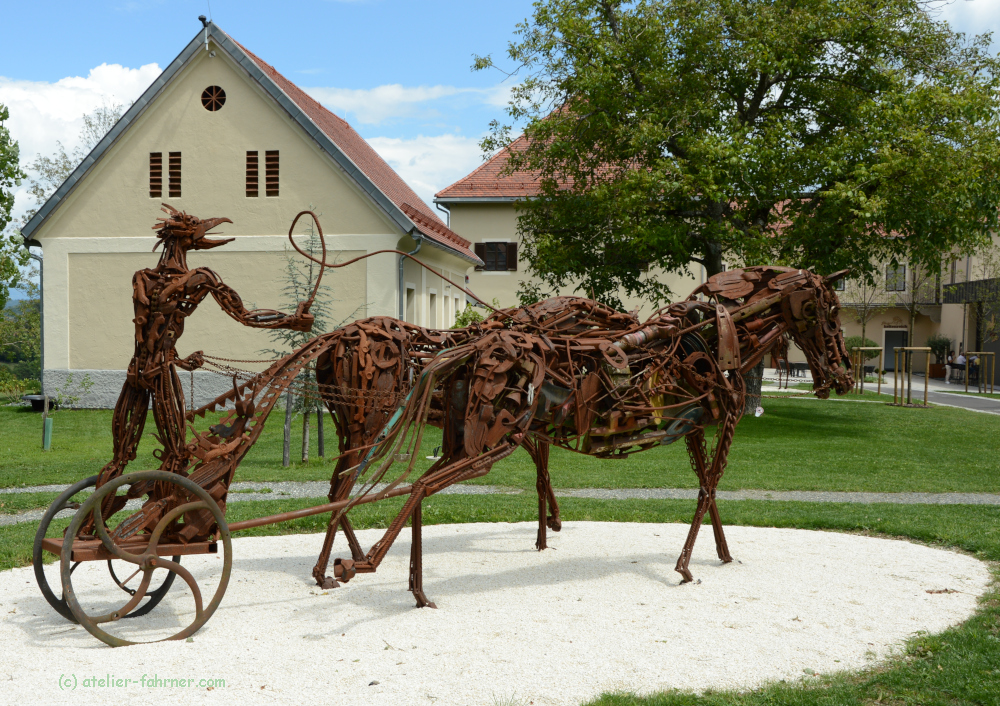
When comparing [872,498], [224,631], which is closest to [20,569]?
[224,631]

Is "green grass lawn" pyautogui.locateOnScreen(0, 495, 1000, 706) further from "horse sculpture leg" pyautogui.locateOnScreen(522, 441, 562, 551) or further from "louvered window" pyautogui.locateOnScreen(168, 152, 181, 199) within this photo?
"louvered window" pyautogui.locateOnScreen(168, 152, 181, 199)

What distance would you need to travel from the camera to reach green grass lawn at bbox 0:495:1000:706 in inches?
171

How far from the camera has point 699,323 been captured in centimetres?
637

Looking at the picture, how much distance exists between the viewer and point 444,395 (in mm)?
5758

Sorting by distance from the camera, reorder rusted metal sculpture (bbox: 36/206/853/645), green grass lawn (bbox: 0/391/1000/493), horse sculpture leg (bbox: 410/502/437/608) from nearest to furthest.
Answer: rusted metal sculpture (bbox: 36/206/853/645) → horse sculpture leg (bbox: 410/502/437/608) → green grass lawn (bbox: 0/391/1000/493)

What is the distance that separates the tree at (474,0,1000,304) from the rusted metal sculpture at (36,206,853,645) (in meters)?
9.36

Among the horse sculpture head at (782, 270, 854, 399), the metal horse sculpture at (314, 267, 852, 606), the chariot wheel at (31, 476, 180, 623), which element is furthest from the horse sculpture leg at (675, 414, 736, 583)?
the chariot wheel at (31, 476, 180, 623)

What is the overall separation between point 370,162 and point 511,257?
7.40 meters

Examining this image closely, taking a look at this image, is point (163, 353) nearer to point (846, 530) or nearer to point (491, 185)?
point (846, 530)

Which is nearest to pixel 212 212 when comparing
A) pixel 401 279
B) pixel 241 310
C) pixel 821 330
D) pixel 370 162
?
pixel 401 279

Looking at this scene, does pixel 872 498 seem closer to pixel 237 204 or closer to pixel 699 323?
pixel 699 323

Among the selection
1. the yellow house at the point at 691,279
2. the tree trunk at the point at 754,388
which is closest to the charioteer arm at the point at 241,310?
the tree trunk at the point at 754,388

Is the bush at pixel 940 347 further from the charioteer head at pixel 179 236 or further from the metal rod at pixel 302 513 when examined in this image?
the charioteer head at pixel 179 236

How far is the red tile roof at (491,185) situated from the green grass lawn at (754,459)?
1269 centimetres
